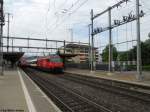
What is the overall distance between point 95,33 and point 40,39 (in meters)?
32.5

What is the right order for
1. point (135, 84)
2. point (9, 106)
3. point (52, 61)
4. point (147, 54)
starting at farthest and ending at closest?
point (147, 54) < point (52, 61) < point (135, 84) < point (9, 106)

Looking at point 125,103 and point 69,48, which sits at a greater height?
point 69,48

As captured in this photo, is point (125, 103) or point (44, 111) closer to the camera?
point (44, 111)

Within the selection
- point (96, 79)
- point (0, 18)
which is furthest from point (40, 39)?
point (96, 79)

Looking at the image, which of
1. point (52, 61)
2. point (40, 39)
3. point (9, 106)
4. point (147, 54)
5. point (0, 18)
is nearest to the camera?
point (9, 106)

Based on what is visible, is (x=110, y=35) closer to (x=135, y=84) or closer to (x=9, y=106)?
(x=135, y=84)

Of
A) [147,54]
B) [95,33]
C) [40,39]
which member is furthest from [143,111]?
[147,54]

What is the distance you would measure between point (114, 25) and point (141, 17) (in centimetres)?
760

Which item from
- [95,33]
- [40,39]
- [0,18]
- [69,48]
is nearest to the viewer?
[0,18]

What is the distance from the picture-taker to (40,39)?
75688mm

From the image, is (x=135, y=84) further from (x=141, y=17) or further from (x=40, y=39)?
(x=40, y=39)

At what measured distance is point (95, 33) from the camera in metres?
45.3

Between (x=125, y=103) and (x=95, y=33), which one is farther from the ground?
(x=95, y=33)

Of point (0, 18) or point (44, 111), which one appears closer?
point (44, 111)
